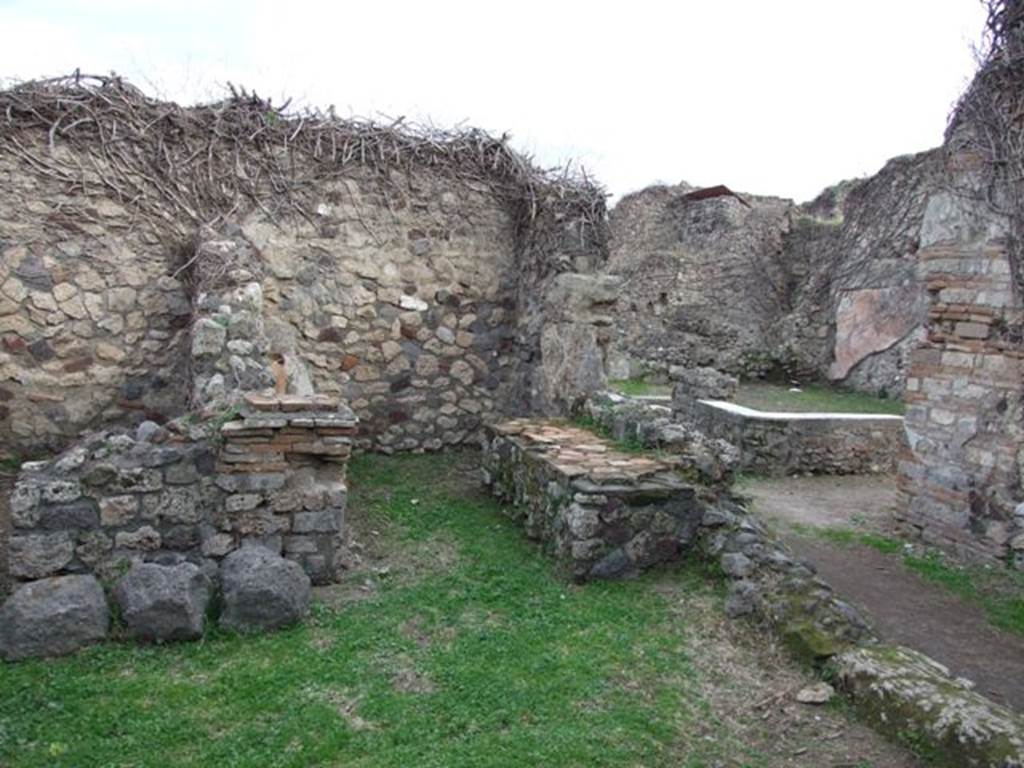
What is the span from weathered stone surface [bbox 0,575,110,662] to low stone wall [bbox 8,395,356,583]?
0.33 metres

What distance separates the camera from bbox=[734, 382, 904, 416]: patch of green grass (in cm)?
1338

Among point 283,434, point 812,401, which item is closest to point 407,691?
point 283,434

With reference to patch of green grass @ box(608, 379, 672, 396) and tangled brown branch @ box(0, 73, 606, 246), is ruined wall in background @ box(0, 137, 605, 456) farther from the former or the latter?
patch of green grass @ box(608, 379, 672, 396)

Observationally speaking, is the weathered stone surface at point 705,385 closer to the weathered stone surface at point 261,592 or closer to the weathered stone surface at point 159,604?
the weathered stone surface at point 261,592

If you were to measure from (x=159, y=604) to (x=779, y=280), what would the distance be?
57.1 feet

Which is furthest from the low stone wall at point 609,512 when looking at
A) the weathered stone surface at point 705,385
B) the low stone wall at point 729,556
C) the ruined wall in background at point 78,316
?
the weathered stone surface at point 705,385

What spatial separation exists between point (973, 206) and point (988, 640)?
11.1 ft

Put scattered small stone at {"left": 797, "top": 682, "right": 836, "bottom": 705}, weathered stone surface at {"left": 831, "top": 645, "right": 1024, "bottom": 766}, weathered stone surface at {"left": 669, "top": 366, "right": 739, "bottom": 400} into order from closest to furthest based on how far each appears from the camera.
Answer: weathered stone surface at {"left": 831, "top": 645, "right": 1024, "bottom": 766} < scattered small stone at {"left": 797, "top": 682, "right": 836, "bottom": 705} < weathered stone surface at {"left": 669, "top": 366, "right": 739, "bottom": 400}

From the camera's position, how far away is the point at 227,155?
6.80 m

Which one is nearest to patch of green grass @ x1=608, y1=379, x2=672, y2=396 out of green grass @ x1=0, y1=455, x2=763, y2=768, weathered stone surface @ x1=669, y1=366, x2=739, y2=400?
weathered stone surface @ x1=669, y1=366, x2=739, y2=400

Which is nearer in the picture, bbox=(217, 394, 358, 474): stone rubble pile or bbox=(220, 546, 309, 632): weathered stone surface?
bbox=(220, 546, 309, 632): weathered stone surface

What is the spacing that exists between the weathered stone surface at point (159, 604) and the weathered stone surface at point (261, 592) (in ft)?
0.49

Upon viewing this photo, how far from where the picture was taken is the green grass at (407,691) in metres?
3.02

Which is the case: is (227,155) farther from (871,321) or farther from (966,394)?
(871,321)
